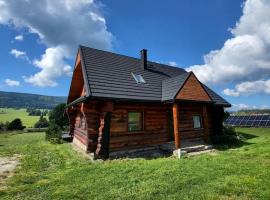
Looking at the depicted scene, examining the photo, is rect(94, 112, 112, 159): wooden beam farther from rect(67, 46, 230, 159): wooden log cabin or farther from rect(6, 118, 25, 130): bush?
rect(6, 118, 25, 130): bush

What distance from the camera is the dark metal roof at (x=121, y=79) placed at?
1137 cm

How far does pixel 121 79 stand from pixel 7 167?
7457 mm

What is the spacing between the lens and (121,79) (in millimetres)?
13031

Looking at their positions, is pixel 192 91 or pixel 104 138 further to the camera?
pixel 192 91

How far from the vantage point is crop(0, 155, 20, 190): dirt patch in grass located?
7493 millimetres

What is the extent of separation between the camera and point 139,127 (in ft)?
40.8

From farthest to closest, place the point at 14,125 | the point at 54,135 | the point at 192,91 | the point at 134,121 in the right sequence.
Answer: the point at 14,125 → the point at 54,135 → the point at 192,91 → the point at 134,121

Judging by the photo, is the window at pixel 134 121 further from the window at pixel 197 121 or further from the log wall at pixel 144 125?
the window at pixel 197 121

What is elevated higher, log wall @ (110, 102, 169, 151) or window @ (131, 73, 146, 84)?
window @ (131, 73, 146, 84)

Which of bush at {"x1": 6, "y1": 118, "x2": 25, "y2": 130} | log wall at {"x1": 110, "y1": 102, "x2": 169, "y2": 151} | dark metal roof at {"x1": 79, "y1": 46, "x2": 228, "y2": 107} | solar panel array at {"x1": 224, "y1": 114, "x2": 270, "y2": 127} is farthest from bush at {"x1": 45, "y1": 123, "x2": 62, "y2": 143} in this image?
solar panel array at {"x1": 224, "y1": 114, "x2": 270, "y2": 127}

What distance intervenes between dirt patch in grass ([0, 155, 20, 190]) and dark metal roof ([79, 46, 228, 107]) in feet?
Answer: 15.2

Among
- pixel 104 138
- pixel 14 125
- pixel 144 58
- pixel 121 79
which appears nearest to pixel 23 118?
pixel 14 125

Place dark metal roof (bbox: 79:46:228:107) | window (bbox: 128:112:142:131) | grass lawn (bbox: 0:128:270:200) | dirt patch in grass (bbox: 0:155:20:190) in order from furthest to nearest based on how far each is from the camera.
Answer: window (bbox: 128:112:142:131), dark metal roof (bbox: 79:46:228:107), dirt patch in grass (bbox: 0:155:20:190), grass lawn (bbox: 0:128:270:200)

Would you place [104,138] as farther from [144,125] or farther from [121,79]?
[121,79]
